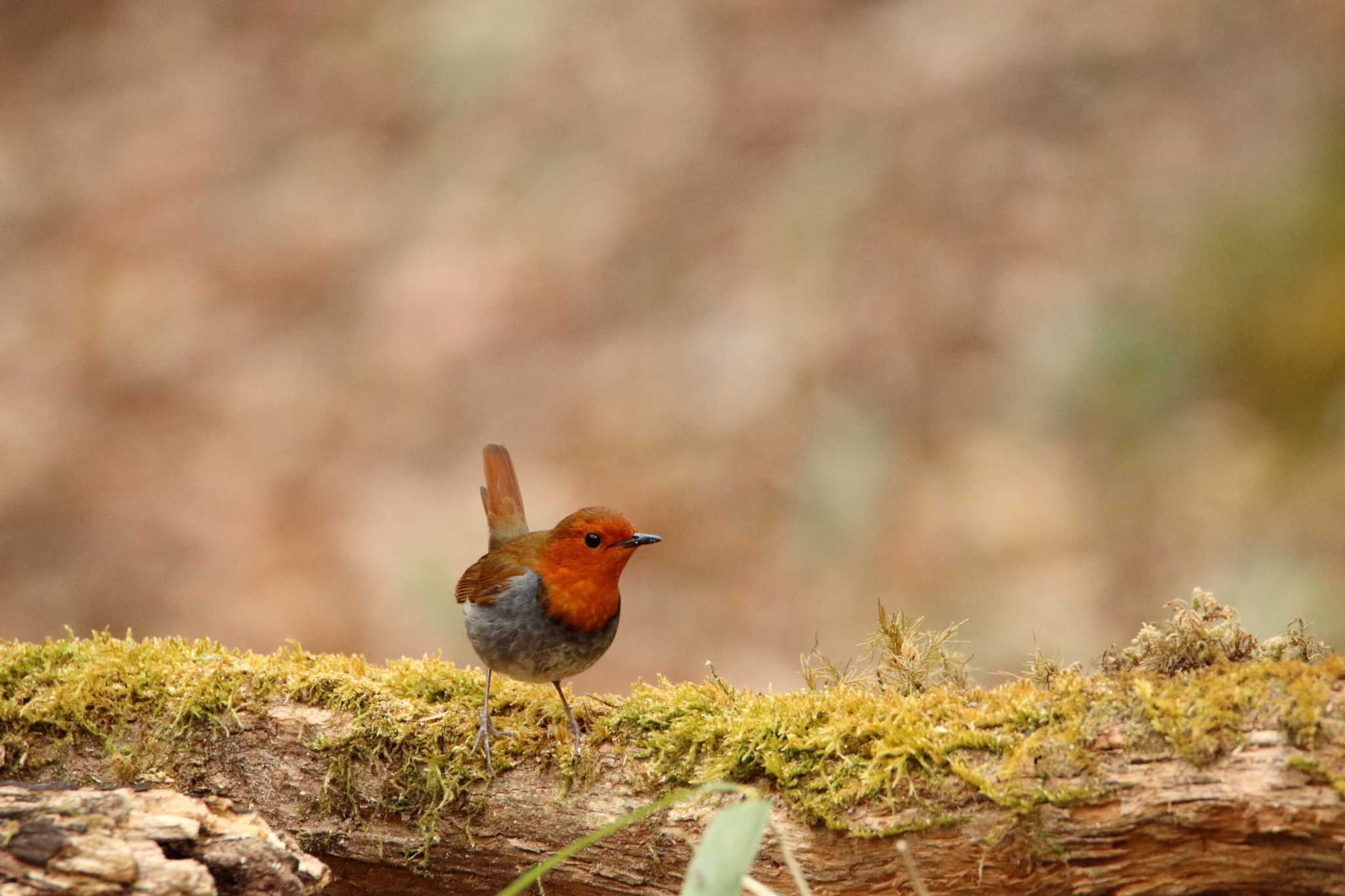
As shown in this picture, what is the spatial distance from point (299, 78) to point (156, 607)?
4.33 m

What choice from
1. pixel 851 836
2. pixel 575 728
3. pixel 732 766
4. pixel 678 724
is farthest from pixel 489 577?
pixel 851 836

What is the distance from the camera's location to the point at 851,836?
2.40 m

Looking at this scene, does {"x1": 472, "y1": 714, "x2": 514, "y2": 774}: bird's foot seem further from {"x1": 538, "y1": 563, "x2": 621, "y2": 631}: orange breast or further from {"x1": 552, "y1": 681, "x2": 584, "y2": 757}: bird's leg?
{"x1": 538, "y1": 563, "x2": 621, "y2": 631}: orange breast

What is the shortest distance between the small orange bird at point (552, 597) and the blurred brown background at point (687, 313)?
2543 mm

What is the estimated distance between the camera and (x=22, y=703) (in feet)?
10.1

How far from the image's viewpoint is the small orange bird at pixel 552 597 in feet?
10.5

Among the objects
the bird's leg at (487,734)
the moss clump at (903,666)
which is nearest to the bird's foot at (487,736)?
the bird's leg at (487,734)

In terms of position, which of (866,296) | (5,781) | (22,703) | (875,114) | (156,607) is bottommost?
(5,781)

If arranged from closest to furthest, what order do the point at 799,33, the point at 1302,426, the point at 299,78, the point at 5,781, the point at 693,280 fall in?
the point at 5,781, the point at 1302,426, the point at 693,280, the point at 799,33, the point at 299,78

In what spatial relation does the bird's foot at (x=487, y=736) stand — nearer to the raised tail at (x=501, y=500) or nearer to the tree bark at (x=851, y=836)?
the tree bark at (x=851, y=836)

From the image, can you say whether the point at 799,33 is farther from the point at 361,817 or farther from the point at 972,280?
the point at 361,817

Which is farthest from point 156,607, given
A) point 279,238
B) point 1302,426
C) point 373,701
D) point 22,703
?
point 1302,426

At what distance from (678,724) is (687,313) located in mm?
4774

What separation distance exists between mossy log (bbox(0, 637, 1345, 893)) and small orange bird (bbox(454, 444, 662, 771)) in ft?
0.38
